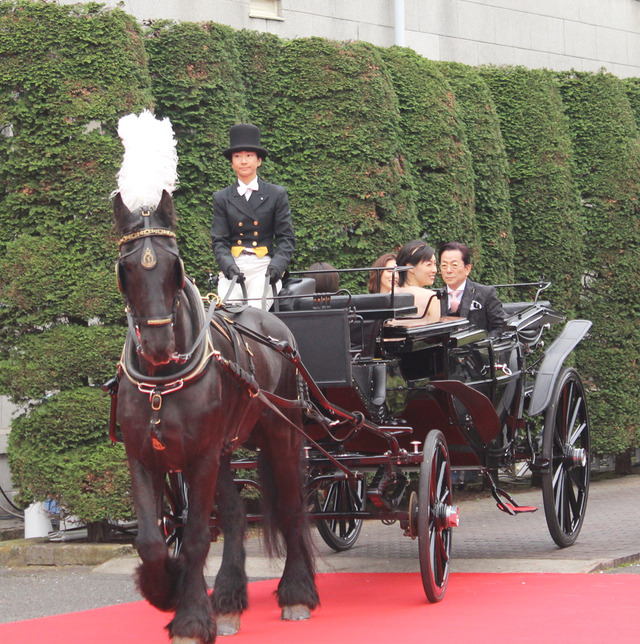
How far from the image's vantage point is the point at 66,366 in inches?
337

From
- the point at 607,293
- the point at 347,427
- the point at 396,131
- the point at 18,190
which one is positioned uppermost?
the point at 396,131

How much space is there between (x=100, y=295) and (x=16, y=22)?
2.27 metres

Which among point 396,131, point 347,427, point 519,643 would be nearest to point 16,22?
point 396,131

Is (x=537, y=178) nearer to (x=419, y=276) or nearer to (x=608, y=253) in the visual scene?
(x=608, y=253)

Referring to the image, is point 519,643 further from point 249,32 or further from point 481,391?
point 249,32

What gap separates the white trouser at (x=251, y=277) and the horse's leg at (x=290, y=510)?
1.22 m

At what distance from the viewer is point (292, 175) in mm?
10164

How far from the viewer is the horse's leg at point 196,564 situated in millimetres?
4828

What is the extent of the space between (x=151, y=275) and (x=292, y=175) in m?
5.58

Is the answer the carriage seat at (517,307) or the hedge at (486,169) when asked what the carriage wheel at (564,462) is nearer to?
the carriage seat at (517,307)

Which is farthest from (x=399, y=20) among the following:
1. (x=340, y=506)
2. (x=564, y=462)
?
(x=340, y=506)

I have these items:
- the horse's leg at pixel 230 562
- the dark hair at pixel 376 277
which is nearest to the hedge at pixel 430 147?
the dark hair at pixel 376 277

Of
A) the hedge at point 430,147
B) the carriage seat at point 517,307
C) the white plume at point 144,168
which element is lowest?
the carriage seat at point 517,307

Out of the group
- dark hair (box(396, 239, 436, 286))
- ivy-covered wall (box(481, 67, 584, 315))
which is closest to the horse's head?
dark hair (box(396, 239, 436, 286))
